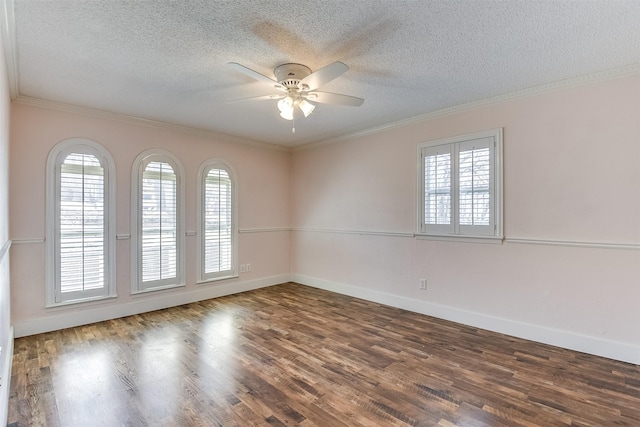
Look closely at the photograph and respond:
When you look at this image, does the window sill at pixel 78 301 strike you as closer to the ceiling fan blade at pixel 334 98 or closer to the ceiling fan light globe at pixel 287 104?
the ceiling fan light globe at pixel 287 104

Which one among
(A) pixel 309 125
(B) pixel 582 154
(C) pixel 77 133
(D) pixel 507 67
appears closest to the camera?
(D) pixel 507 67

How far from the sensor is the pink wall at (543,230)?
282 centimetres

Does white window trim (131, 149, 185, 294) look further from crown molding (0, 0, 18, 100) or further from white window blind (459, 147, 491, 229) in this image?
white window blind (459, 147, 491, 229)

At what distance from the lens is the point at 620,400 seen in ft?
7.31

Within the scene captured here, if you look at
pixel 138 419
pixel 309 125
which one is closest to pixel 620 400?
pixel 138 419

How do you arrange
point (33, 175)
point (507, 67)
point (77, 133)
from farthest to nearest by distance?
point (77, 133) → point (33, 175) → point (507, 67)

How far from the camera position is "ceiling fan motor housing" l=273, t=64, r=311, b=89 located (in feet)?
8.66

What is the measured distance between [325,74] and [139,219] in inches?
128

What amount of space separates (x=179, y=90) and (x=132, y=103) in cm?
80

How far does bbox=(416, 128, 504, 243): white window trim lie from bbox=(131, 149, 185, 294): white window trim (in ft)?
11.1

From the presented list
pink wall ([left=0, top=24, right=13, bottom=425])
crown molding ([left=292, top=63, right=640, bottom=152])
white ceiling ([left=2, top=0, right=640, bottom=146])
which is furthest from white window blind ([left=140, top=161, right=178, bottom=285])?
crown molding ([left=292, top=63, right=640, bottom=152])

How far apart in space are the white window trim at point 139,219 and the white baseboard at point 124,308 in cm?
16

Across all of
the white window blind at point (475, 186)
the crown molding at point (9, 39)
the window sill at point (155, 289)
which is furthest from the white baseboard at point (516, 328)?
the crown molding at point (9, 39)

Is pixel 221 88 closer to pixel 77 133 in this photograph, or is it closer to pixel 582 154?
pixel 77 133
